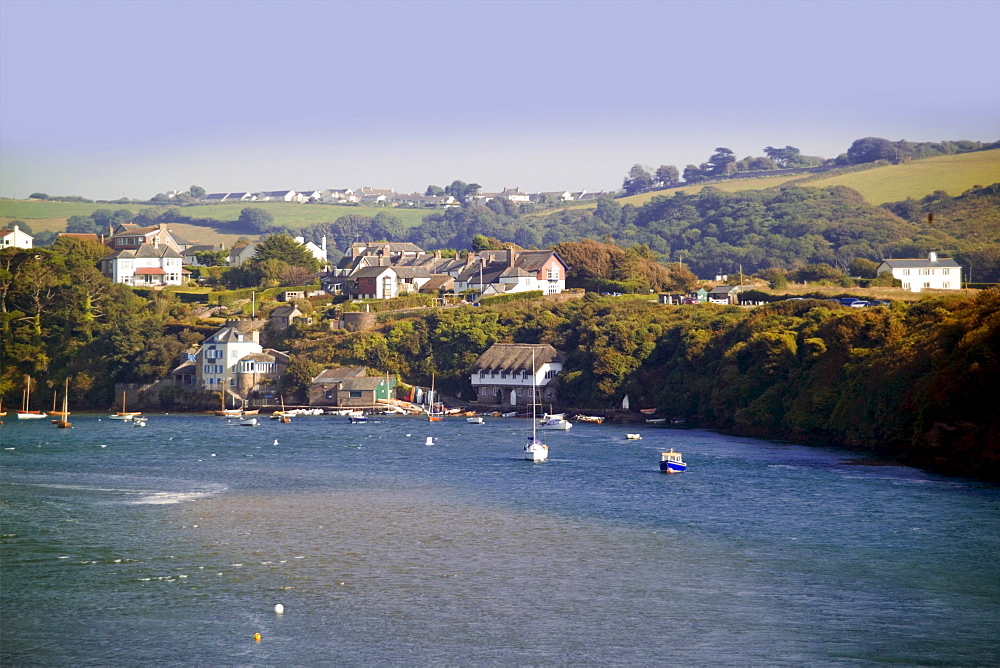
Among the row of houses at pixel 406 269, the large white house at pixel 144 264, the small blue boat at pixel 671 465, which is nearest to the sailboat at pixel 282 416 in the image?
the row of houses at pixel 406 269

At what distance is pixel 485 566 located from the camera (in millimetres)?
35844

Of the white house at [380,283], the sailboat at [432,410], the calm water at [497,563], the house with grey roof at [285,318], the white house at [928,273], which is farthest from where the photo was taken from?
the white house at [380,283]

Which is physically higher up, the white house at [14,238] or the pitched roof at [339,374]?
the white house at [14,238]

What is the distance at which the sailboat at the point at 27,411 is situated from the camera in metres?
98.5

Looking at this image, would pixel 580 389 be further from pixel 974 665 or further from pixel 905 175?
pixel 905 175

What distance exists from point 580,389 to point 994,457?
49723mm

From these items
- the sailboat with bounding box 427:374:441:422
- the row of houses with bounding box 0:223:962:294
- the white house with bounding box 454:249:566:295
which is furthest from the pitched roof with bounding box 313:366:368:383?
the white house with bounding box 454:249:566:295

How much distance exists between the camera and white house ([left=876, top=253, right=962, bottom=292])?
11406cm

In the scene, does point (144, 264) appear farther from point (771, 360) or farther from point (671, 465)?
point (671, 465)

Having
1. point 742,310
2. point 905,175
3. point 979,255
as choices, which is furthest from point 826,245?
point 742,310

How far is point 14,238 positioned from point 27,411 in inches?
1708

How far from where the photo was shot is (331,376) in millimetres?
107188

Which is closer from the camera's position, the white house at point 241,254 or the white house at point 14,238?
the white house at point 14,238

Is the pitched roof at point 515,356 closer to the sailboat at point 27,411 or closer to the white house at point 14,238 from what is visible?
the sailboat at point 27,411
